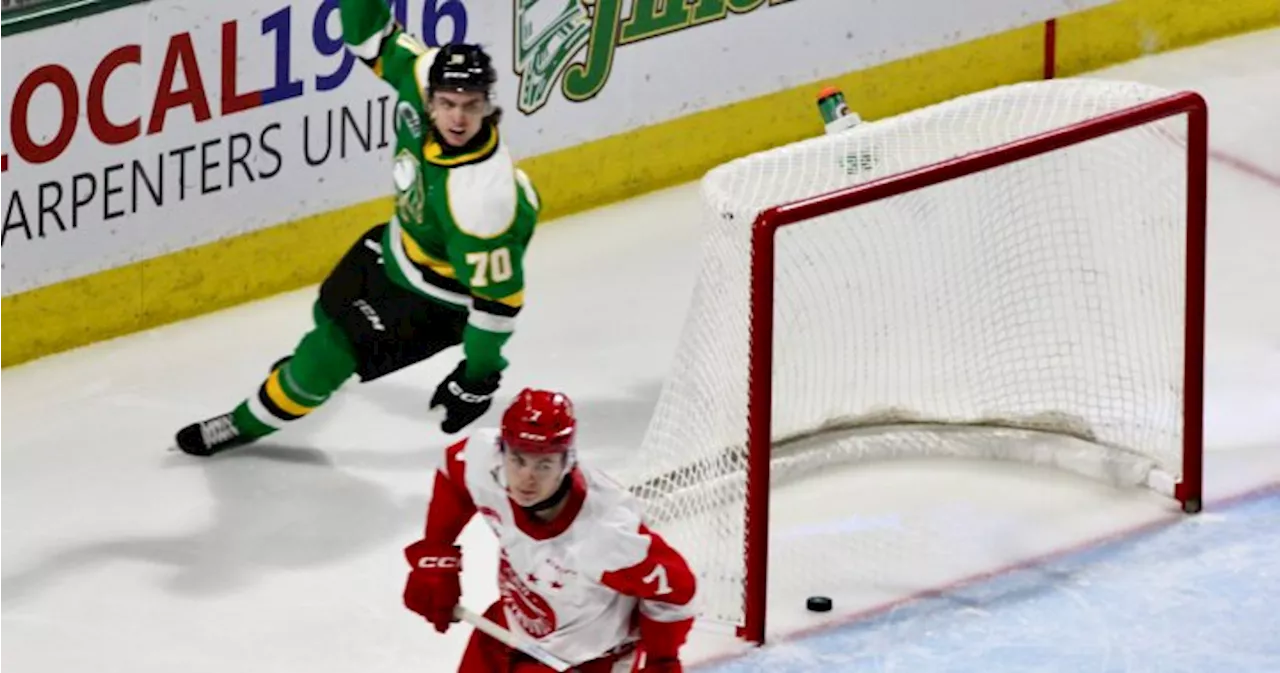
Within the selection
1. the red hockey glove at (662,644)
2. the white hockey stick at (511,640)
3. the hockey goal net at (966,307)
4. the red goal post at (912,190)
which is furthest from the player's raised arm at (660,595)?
the hockey goal net at (966,307)

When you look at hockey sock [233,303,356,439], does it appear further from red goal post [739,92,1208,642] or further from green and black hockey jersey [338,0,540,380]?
red goal post [739,92,1208,642]

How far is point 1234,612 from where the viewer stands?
641 cm

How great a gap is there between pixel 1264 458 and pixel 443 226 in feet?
6.40

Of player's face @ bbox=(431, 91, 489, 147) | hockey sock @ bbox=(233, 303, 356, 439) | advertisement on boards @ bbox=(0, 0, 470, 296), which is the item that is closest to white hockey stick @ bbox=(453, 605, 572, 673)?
player's face @ bbox=(431, 91, 489, 147)

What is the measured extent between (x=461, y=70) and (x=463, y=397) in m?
0.69

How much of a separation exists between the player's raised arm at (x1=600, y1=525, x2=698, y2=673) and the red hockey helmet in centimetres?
22

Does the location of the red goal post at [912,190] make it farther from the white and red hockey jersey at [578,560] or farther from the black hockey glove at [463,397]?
the white and red hockey jersey at [578,560]

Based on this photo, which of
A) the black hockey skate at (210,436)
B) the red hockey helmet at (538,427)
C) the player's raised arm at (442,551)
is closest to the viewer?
the red hockey helmet at (538,427)

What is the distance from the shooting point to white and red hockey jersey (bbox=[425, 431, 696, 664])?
16.0 ft

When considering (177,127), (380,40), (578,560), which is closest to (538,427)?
(578,560)

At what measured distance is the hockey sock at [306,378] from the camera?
686 cm

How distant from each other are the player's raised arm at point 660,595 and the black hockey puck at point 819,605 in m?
1.49

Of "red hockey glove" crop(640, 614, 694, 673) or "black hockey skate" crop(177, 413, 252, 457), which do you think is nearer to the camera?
"red hockey glove" crop(640, 614, 694, 673)

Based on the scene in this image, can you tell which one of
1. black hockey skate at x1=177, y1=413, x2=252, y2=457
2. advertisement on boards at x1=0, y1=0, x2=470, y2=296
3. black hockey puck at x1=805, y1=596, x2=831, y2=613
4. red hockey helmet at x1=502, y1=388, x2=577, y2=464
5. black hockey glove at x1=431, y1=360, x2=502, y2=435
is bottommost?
black hockey puck at x1=805, y1=596, x2=831, y2=613
